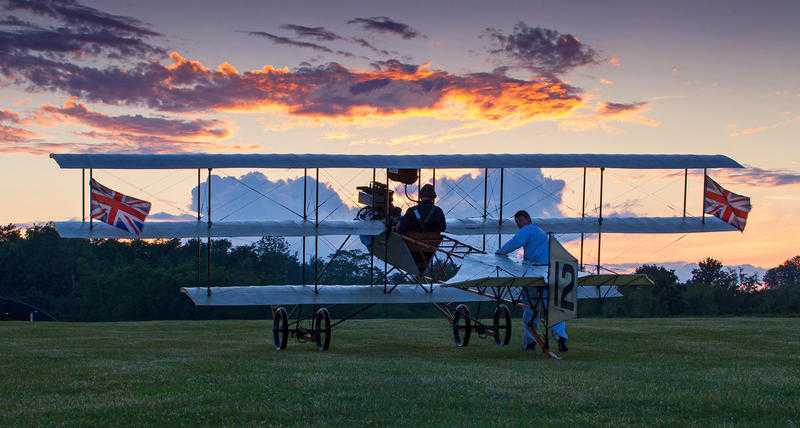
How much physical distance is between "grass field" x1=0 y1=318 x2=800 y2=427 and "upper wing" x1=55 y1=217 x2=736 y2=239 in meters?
2.46

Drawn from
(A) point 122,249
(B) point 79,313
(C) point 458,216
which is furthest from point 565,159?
(A) point 122,249

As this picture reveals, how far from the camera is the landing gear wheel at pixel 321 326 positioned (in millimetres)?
20797

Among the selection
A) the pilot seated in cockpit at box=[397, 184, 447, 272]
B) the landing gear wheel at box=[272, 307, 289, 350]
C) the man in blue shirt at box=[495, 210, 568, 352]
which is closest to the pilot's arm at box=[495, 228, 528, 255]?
the man in blue shirt at box=[495, 210, 568, 352]

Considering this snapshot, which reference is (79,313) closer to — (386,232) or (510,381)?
(386,232)

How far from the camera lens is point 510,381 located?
13.8 m

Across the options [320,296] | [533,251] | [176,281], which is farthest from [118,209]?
[176,281]

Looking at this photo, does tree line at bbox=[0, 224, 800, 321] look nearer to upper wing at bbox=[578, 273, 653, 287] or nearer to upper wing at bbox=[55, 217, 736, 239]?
upper wing at bbox=[55, 217, 736, 239]

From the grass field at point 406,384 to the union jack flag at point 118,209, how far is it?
262 cm

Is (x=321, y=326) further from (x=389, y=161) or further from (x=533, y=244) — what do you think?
(x=533, y=244)

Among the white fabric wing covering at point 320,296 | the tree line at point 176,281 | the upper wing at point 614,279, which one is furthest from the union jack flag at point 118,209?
the tree line at point 176,281

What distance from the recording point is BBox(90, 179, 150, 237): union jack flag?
20.3 metres

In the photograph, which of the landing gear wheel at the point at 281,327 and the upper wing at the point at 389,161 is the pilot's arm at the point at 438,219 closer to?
the upper wing at the point at 389,161

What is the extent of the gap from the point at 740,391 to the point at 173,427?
7071 mm

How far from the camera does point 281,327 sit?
21.7m
